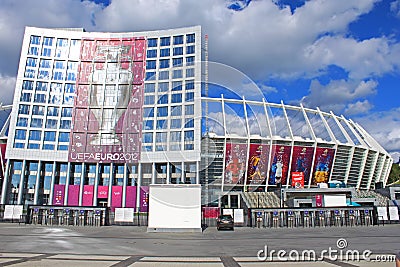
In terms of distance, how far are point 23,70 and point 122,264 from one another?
80976 millimetres

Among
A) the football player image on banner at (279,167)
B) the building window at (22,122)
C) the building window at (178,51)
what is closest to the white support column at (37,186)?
the building window at (22,122)

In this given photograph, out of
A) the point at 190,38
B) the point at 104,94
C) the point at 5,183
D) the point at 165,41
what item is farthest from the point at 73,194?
the point at 190,38

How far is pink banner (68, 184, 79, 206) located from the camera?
75.0m

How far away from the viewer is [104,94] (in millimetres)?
77250

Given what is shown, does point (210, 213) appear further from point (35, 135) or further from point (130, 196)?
point (35, 135)

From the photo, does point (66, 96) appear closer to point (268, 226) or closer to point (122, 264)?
point (268, 226)

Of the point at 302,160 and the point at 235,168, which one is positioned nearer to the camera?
the point at 235,168

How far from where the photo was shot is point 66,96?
78.6 meters

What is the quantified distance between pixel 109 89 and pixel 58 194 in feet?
89.0

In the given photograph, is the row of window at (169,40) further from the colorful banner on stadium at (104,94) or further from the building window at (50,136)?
the building window at (50,136)

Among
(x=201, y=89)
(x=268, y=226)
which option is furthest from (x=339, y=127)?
(x=201, y=89)

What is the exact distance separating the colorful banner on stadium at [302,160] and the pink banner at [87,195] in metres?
46.2

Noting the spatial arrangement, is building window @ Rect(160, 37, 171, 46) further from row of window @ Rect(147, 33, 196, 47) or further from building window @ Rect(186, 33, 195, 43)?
building window @ Rect(186, 33, 195, 43)

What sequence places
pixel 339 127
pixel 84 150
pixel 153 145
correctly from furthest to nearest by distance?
pixel 339 127
pixel 84 150
pixel 153 145
